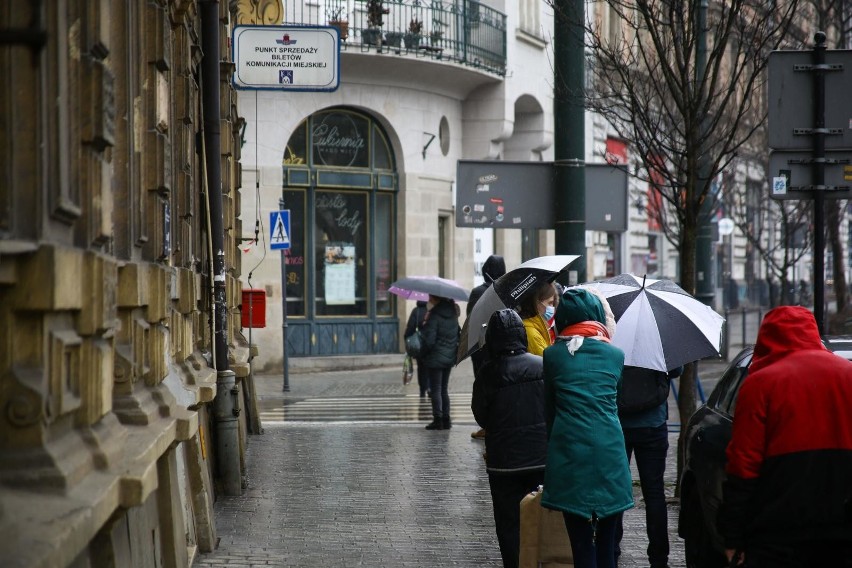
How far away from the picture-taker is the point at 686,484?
8.02m

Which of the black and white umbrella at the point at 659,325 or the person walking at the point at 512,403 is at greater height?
the black and white umbrella at the point at 659,325

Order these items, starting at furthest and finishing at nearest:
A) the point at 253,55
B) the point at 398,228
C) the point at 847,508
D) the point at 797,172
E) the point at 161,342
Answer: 1. the point at 398,228
2. the point at 253,55
3. the point at 797,172
4. the point at 161,342
5. the point at 847,508

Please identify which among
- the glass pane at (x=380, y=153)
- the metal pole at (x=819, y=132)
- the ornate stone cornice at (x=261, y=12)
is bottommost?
the metal pole at (x=819, y=132)

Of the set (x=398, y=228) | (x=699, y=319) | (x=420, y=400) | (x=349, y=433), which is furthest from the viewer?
(x=398, y=228)

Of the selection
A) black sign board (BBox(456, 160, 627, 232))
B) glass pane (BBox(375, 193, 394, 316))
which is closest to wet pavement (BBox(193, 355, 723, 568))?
black sign board (BBox(456, 160, 627, 232))

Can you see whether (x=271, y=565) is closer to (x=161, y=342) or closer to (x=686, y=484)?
(x=161, y=342)

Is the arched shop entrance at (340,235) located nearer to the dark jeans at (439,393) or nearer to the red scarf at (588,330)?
the dark jeans at (439,393)

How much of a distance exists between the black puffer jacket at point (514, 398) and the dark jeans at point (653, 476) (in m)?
0.99

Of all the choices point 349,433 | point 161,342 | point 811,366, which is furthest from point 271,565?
point 349,433

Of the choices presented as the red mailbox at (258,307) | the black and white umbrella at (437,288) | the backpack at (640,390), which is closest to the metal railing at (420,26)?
the black and white umbrella at (437,288)

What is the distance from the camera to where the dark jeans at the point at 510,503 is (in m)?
7.56

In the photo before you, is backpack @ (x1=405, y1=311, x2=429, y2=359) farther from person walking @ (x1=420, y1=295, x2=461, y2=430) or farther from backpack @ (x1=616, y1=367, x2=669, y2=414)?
backpack @ (x1=616, y1=367, x2=669, y2=414)

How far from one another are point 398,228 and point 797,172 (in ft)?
61.7

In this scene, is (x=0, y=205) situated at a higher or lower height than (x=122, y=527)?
higher
